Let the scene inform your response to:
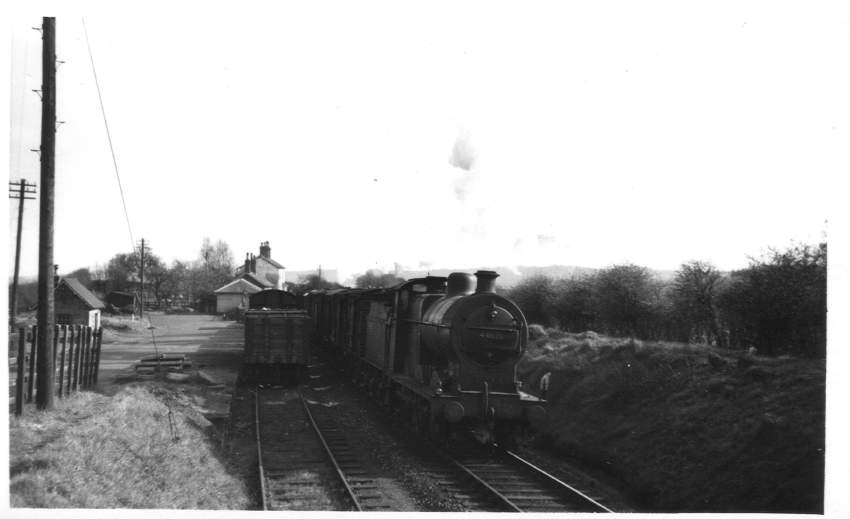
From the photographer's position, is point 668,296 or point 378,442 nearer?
point 378,442

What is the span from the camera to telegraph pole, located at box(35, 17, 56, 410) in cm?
1002

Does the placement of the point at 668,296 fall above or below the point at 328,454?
above

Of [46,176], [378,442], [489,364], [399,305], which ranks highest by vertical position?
[46,176]

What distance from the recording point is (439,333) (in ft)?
36.0

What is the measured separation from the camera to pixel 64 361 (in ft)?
39.5

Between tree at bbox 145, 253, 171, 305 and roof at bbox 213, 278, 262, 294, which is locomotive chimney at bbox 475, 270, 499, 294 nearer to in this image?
roof at bbox 213, 278, 262, 294

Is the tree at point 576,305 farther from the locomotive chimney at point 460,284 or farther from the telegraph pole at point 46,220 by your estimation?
the telegraph pole at point 46,220

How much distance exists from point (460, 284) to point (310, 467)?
4094mm

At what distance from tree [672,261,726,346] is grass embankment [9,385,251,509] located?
12174 millimetres

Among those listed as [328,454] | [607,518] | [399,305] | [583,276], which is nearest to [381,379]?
[399,305]

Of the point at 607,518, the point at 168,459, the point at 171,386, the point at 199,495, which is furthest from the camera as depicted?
the point at 171,386

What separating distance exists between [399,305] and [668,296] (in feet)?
32.3

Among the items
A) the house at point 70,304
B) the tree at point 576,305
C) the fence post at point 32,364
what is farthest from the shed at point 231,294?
the fence post at point 32,364

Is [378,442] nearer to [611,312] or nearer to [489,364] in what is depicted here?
[489,364]
